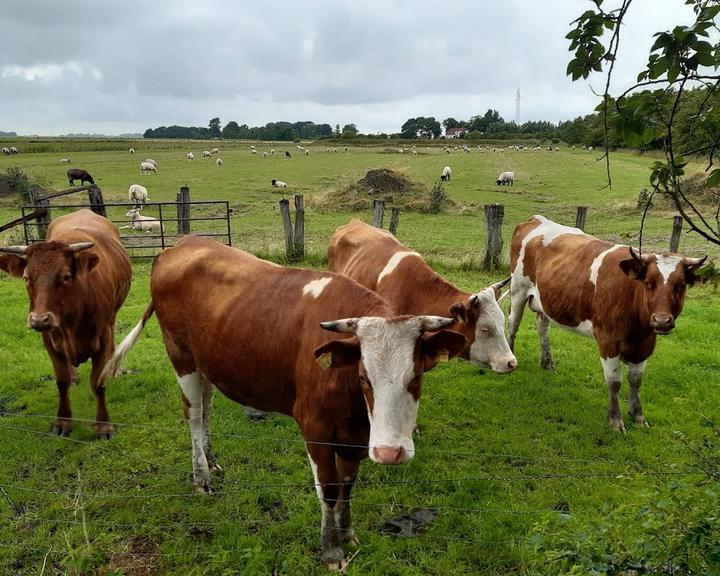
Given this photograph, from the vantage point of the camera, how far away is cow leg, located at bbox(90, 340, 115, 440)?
539 centimetres

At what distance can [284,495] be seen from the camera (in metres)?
Result: 4.50

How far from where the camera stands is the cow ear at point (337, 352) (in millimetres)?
3035

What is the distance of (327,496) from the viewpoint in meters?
3.69

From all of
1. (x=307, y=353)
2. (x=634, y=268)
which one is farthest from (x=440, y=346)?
(x=634, y=268)

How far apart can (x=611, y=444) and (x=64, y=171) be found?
131 feet

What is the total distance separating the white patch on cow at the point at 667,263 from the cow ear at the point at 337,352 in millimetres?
3620

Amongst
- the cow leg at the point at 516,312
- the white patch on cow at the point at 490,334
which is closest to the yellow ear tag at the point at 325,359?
the white patch on cow at the point at 490,334

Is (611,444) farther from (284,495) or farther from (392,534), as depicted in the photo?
(284,495)

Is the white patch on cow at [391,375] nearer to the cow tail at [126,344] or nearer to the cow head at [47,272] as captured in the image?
the cow tail at [126,344]

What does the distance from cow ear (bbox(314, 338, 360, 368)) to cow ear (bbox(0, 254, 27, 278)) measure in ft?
12.5

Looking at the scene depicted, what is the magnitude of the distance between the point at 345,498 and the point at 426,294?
2.40m

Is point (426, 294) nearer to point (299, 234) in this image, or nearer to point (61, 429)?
point (61, 429)

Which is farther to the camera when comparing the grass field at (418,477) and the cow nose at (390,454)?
the grass field at (418,477)

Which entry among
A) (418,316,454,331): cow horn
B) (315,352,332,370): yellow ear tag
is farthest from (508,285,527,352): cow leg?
(315,352,332,370): yellow ear tag
